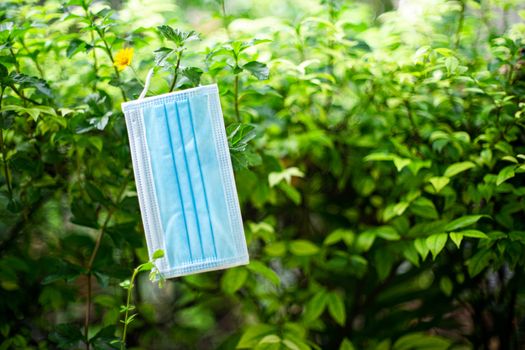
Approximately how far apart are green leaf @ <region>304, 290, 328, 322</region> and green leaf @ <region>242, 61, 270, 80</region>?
0.63 meters

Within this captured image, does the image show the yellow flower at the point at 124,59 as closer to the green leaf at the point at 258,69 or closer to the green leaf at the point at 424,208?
the green leaf at the point at 258,69

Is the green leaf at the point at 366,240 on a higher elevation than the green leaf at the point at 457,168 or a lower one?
lower

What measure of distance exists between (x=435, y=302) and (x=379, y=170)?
420 millimetres

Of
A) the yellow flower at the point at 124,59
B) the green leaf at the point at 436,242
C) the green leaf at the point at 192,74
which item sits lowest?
the green leaf at the point at 436,242

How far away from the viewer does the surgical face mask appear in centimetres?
89

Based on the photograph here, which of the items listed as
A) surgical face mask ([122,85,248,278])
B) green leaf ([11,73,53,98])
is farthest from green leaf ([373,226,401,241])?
green leaf ([11,73,53,98])

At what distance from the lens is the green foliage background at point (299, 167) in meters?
1.14

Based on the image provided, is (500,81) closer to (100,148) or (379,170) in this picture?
(379,170)

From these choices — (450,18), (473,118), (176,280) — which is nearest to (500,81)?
(473,118)

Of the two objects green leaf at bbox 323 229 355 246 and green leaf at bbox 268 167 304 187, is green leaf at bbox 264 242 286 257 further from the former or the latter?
green leaf at bbox 268 167 304 187

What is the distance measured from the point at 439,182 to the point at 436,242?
13 cm

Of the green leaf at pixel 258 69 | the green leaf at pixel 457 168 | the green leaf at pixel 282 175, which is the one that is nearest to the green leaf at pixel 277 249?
the green leaf at pixel 282 175

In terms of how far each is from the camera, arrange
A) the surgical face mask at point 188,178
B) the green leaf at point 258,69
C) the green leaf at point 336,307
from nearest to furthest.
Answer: the surgical face mask at point 188,178, the green leaf at point 258,69, the green leaf at point 336,307

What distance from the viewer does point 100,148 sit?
1160 millimetres
